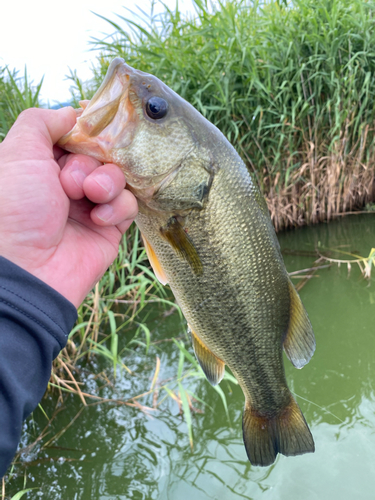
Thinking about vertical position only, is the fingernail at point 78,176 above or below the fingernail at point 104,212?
above

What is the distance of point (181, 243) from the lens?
1243mm

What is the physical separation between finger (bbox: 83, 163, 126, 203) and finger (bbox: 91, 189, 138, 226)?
0.12ft

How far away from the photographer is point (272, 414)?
1.51 meters

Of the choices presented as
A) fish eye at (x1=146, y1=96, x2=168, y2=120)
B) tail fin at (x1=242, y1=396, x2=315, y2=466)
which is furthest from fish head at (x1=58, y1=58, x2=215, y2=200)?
tail fin at (x1=242, y1=396, x2=315, y2=466)

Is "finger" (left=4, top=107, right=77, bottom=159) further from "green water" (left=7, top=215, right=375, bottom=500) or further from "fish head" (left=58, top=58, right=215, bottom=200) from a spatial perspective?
"green water" (left=7, top=215, right=375, bottom=500)

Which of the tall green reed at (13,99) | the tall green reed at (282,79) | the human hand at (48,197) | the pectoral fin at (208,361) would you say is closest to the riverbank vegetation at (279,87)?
the tall green reed at (282,79)

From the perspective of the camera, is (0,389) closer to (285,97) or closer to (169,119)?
(169,119)

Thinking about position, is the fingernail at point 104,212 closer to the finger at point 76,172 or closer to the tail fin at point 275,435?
the finger at point 76,172

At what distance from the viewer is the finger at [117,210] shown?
3.73ft

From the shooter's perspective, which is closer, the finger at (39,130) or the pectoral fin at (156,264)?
the finger at (39,130)

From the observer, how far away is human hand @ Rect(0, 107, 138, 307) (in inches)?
41.4

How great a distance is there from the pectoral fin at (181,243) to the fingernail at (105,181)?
245mm

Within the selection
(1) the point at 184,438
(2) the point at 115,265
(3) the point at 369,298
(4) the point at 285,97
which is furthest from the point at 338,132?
(1) the point at 184,438

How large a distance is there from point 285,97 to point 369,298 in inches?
109
